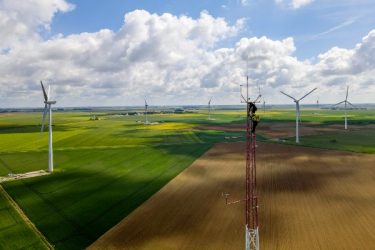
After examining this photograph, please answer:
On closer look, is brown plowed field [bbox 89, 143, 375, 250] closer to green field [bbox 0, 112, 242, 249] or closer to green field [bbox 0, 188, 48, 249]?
green field [bbox 0, 112, 242, 249]

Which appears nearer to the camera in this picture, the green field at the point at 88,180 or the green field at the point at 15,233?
the green field at the point at 15,233

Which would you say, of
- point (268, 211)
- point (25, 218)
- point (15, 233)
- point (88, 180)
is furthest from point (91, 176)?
point (268, 211)

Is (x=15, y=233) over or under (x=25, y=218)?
under

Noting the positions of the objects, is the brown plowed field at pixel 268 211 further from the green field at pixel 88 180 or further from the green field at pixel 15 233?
the green field at pixel 15 233

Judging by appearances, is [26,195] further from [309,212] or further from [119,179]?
[309,212]

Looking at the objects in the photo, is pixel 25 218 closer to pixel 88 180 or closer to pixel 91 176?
pixel 88 180

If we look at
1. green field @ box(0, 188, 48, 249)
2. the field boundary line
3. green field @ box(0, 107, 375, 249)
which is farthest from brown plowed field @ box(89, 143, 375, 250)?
green field @ box(0, 188, 48, 249)

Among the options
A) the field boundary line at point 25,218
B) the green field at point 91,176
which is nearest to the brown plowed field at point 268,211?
the green field at point 91,176

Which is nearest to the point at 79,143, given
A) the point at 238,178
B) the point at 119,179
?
the point at 119,179
